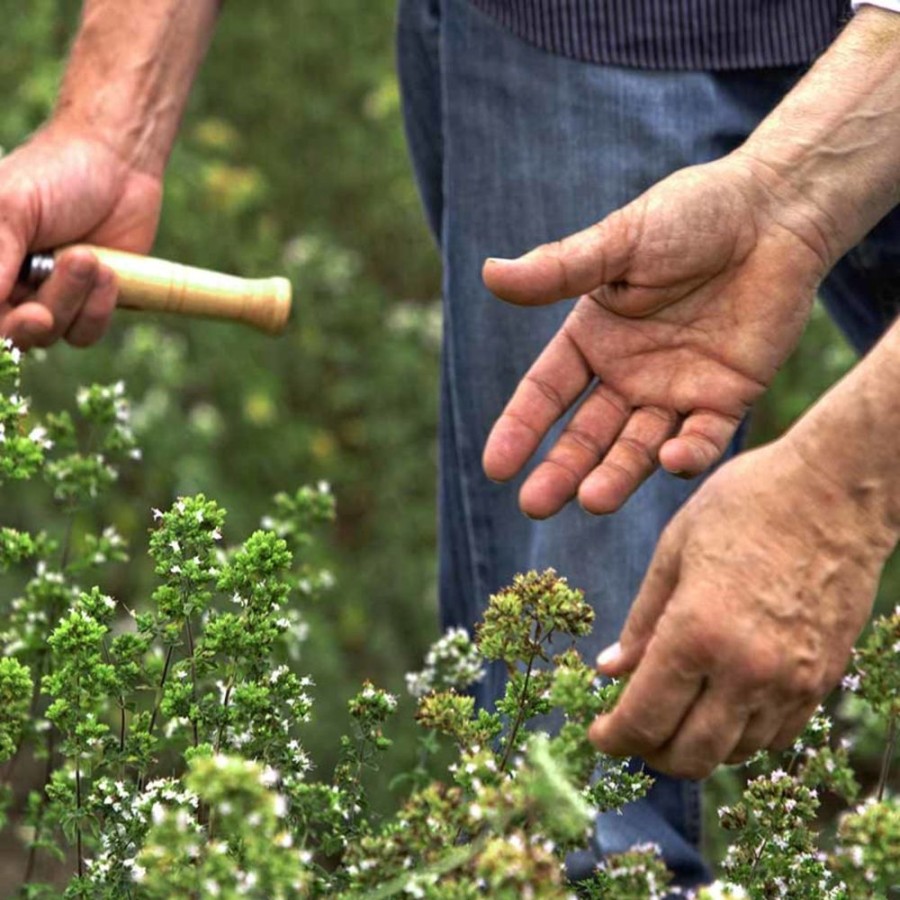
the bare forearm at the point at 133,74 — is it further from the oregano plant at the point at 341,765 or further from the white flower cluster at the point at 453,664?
the white flower cluster at the point at 453,664

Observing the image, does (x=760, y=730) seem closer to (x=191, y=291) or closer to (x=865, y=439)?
(x=865, y=439)

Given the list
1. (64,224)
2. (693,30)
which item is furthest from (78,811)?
(693,30)

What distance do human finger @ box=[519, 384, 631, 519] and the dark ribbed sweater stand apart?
1.86ft

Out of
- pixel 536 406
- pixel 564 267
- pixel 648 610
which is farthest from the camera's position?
pixel 536 406

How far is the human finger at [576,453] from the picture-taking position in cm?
192

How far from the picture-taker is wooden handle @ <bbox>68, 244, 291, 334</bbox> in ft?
7.55

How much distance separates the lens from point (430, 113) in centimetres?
273

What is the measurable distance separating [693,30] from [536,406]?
65cm

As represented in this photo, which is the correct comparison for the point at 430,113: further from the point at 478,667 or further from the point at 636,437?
the point at 478,667

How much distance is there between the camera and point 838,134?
207cm

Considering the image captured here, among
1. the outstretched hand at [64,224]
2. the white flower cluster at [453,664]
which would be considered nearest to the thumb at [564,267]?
the white flower cluster at [453,664]

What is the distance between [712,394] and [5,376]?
828 mm

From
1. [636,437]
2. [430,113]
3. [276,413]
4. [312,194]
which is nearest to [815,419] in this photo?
[636,437]

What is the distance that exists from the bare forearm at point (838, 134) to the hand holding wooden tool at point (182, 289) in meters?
0.71
